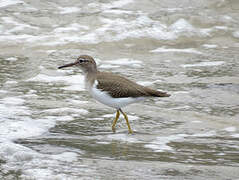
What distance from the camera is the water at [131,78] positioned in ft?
17.2

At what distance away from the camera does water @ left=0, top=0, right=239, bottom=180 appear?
17.2 feet

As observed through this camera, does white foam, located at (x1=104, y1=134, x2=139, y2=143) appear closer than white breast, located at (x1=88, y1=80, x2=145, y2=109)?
Yes

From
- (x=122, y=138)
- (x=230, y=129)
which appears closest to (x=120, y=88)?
(x=122, y=138)

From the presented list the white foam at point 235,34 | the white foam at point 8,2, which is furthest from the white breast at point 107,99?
the white foam at point 8,2

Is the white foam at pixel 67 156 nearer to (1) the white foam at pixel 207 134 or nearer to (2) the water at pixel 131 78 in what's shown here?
(2) the water at pixel 131 78

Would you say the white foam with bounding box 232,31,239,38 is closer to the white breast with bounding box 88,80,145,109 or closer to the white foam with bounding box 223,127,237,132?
the white foam with bounding box 223,127,237,132

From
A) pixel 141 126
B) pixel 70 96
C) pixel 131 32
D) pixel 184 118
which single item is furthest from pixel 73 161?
pixel 131 32

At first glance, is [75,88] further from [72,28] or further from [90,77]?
[72,28]

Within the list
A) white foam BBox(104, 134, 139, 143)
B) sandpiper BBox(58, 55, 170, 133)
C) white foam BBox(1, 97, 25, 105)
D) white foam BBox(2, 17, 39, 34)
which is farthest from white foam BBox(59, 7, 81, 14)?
white foam BBox(104, 134, 139, 143)

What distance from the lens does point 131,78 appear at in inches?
367

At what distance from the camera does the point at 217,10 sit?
13.5 m

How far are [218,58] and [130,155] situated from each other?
18.5 ft

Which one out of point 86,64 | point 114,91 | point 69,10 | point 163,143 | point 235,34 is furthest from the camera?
point 69,10

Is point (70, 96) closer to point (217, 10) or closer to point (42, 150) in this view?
point (42, 150)
